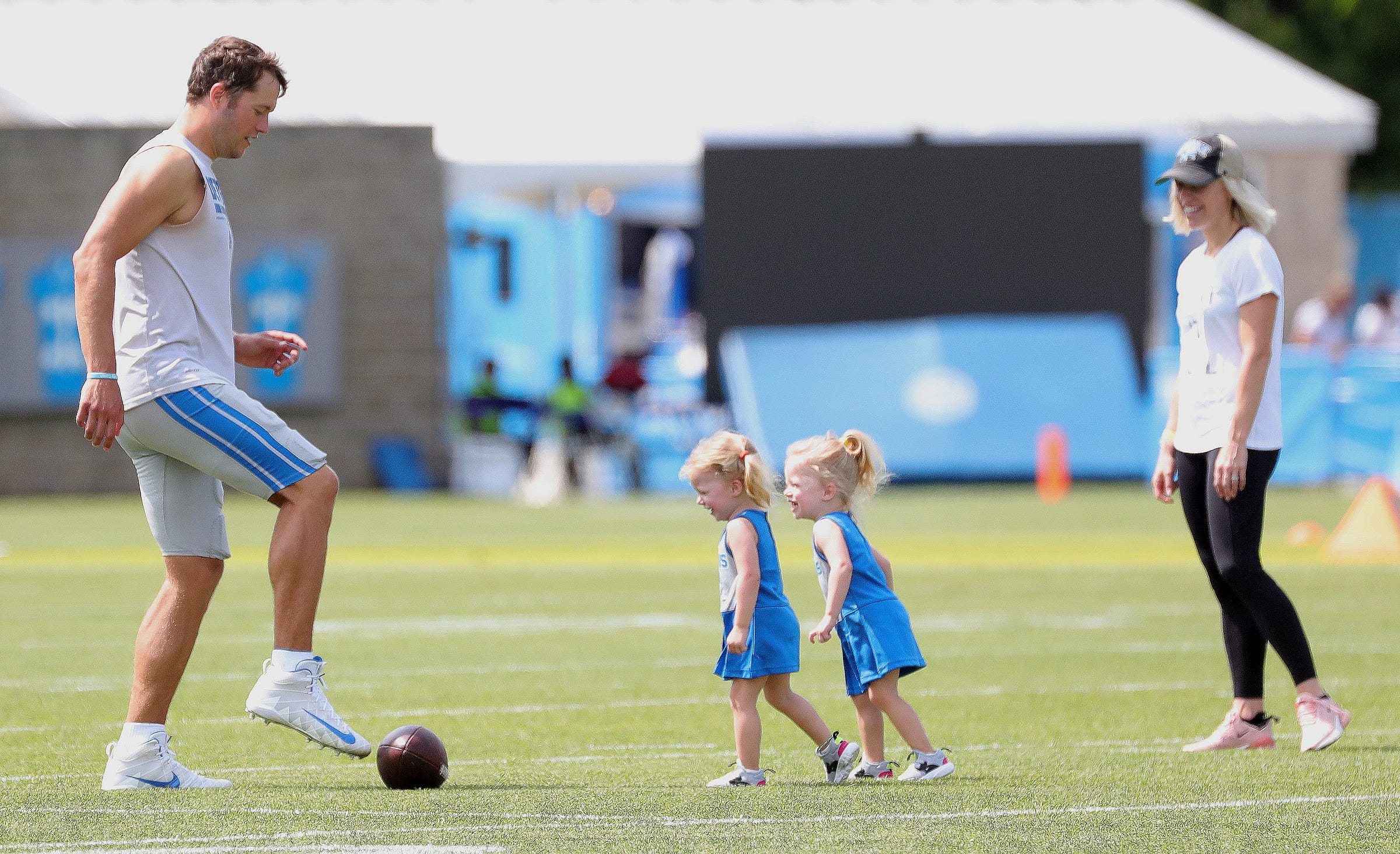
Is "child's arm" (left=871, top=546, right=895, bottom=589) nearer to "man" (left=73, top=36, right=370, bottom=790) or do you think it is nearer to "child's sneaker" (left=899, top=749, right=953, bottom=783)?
"child's sneaker" (left=899, top=749, right=953, bottom=783)

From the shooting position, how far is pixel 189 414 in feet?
19.5

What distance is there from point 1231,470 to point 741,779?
6.23 feet

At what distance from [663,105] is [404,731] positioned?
765 inches

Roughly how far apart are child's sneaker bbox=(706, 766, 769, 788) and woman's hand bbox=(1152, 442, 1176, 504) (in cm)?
191

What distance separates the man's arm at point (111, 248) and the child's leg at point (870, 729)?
7.52 feet

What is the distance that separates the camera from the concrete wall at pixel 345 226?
949 inches

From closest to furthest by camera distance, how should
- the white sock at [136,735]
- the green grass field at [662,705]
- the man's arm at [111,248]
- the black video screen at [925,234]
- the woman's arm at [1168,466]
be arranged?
the green grass field at [662,705] → the man's arm at [111,248] → the white sock at [136,735] → the woman's arm at [1168,466] → the black video screen at [925,234]

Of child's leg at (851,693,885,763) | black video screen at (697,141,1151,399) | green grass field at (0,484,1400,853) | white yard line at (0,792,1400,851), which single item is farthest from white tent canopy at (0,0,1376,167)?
white yard line at (0,792,1400,851)

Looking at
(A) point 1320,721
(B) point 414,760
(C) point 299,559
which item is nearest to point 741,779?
(B) point 414,760

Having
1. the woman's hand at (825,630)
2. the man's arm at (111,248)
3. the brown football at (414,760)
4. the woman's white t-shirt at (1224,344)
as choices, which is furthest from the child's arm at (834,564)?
the man's arm at (111,248)

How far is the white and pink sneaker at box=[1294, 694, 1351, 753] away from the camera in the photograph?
6.63m

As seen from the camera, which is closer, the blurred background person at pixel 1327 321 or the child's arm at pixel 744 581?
the child's arm at pixel 744 581

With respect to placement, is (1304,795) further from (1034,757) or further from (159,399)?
(159,399)

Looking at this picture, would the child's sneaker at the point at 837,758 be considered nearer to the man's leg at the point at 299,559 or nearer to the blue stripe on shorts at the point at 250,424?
the man's leg at the point at 299,559
